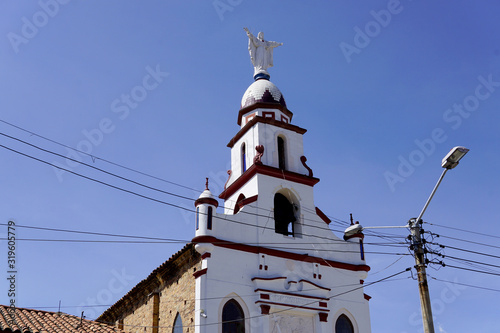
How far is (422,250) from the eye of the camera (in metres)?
17.2

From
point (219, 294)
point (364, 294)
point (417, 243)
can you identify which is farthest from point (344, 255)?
point (417, 243)

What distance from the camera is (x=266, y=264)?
2283cm

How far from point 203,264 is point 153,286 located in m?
5.03

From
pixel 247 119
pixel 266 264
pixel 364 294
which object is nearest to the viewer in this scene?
pixel 266 264

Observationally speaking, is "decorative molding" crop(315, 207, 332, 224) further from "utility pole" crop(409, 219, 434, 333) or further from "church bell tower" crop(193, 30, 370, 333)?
"utility pole" crop(409, 219, 434, 333)

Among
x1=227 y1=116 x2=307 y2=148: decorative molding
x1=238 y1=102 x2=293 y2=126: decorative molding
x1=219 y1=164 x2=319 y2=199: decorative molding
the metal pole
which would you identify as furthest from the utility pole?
A: x1=238 y1=102 x2=293 y2=126: decorative molding

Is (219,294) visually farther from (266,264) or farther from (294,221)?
(294,221)

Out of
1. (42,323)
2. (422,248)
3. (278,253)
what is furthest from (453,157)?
(42,323)

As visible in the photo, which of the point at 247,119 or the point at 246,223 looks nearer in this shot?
the point at 246,223

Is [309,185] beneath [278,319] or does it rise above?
above

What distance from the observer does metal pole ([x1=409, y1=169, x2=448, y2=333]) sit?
1588 cm

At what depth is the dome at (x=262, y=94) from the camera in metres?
27.5

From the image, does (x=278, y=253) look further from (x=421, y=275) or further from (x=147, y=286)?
(x=421, y=275)

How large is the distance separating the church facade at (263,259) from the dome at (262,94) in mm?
60
